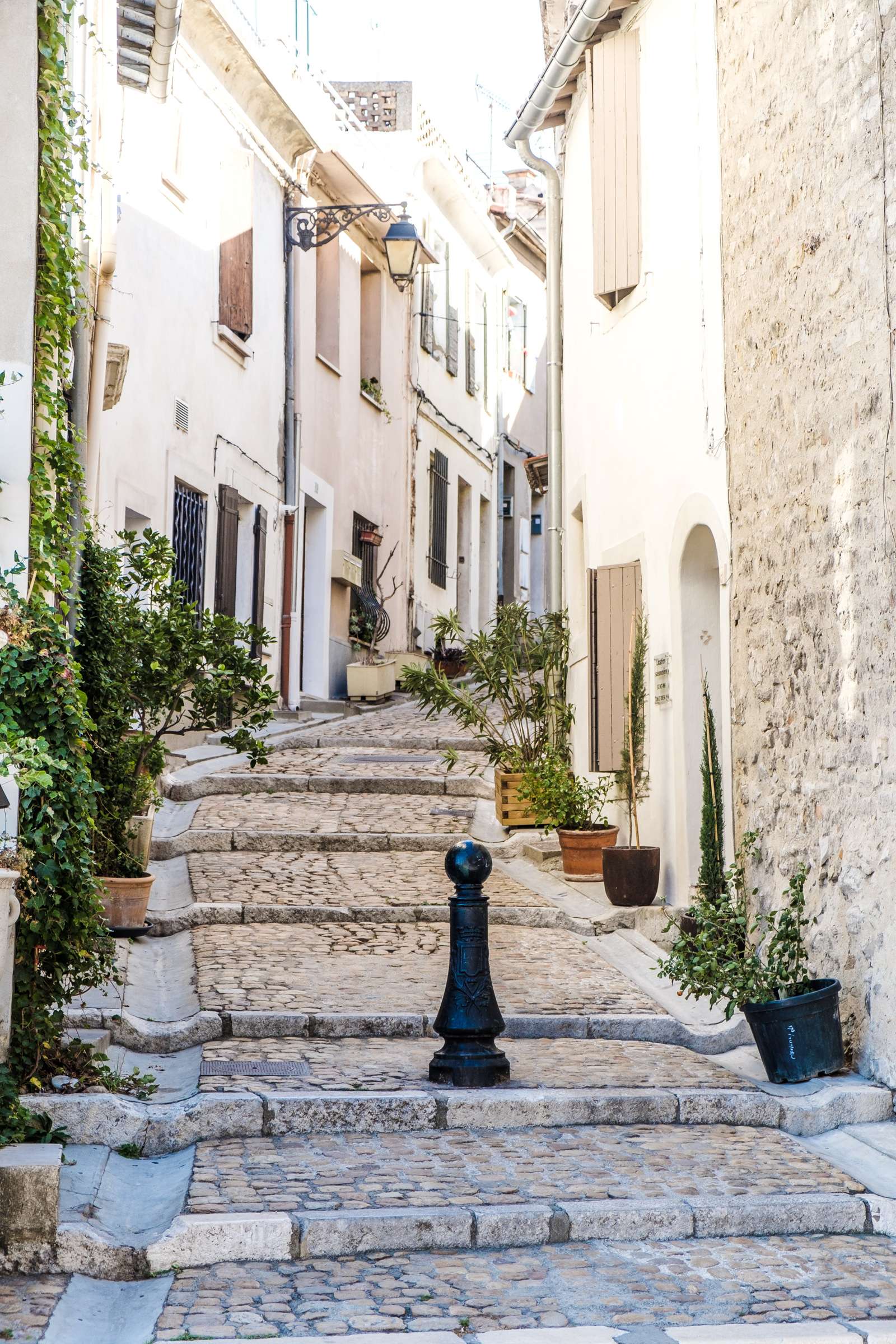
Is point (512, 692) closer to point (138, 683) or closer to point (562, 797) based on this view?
point (562, 797)

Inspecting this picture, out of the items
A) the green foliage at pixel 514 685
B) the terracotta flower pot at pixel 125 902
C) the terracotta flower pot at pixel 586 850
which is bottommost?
the terracotta flower pot at pixel 125 902

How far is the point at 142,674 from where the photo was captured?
905 cm

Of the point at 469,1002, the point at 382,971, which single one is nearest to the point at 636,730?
the point at 382,971

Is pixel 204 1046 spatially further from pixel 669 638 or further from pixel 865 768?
pixel 669 638

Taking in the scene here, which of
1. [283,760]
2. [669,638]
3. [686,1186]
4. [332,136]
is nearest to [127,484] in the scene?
[283,760]

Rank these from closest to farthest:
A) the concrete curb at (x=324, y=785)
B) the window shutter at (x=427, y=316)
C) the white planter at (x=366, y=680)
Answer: the concrete curb at (x=324, y=785)
the white planter at (x=366, y=680)
the window shutter at (x=427, y=316)

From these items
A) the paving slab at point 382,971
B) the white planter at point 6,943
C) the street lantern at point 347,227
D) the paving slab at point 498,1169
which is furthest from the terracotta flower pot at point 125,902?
the street lantern at point 347,227

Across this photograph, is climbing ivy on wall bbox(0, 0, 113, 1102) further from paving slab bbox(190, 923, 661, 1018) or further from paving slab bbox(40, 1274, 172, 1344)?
paving slab bbox(190, 923, 661, 1018)

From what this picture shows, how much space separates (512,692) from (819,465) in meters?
5.16

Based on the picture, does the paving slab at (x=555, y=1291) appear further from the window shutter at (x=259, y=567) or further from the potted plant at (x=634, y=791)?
the window shutter at (x=259, y=567)

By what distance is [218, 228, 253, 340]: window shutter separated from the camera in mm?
15234

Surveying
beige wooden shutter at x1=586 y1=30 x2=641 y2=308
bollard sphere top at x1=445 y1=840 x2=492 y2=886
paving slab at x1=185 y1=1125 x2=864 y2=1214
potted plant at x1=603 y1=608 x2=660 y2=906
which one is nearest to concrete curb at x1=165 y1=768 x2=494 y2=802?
potted plant at x1=603 y1=608 x2=660 y2=906

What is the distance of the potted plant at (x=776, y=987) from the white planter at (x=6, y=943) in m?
2.83

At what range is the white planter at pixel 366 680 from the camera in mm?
19203
